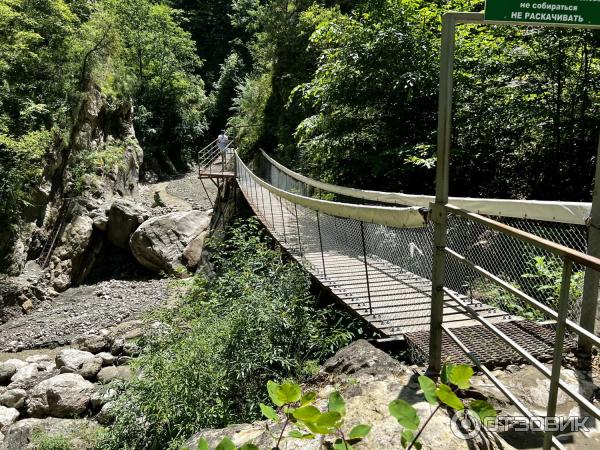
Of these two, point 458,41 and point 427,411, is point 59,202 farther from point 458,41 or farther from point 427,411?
point 427,411

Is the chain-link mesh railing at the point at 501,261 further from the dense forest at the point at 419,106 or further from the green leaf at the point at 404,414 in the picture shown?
the green leaf at the point at 404,414

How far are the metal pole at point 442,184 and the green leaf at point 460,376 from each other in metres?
1.02

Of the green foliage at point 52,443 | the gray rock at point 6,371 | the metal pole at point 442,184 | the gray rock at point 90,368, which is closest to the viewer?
the metal pole at point 442,184

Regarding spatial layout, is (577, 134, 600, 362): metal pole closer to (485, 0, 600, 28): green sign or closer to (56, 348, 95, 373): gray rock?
(485, 0, 600, 28): green sign

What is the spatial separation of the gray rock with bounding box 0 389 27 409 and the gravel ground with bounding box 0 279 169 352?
7.91 feet

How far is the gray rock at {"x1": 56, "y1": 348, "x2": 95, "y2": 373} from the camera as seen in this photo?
6523 millimetres

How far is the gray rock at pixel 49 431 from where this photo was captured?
14.0 feet

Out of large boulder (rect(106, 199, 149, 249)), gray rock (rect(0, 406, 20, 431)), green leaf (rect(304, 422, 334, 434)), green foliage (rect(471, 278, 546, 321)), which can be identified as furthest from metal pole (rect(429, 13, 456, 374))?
large boulder (rect(106, 199, 149, 249))

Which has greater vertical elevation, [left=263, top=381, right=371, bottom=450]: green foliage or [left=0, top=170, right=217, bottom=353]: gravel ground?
[left=263, top=381, right=371, bottom=450]: green foliage

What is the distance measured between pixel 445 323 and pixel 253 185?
21.3 ft

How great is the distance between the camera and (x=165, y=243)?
38.3 feet

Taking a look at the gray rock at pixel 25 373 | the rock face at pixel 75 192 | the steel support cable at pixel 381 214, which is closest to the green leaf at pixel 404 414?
the steel support cable at pixel 381 214

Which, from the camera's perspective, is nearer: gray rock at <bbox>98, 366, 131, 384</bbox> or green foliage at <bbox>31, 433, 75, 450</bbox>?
green foliage at <bbox>31, 433, 75, 450</bbox>

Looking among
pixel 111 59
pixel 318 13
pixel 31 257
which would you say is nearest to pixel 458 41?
pixel 318 13
